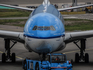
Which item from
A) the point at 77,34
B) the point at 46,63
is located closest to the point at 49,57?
the point at 46,63

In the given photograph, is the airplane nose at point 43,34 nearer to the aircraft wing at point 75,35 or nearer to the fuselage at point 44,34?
the fuselage at point 44,34

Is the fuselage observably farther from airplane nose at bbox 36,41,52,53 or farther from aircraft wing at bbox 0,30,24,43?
aircraft wing at bbox 0,30,24,43

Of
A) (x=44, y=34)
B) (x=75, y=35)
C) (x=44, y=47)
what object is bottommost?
(x=44, y=47)

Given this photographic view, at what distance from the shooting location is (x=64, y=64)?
23672 millimetres

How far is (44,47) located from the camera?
23.0m

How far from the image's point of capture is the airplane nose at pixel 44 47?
74.3ft

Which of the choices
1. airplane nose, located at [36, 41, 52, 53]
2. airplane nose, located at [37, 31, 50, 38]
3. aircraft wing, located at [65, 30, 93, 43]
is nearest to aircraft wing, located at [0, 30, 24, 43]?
airplane nose, located at [36, 41, 52, 53]

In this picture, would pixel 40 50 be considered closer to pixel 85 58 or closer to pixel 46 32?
pixel 46 32

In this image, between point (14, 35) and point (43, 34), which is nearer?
point (43, 34)

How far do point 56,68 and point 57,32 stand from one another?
3.02 metres

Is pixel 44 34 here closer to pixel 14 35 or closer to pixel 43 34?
pixel 43 34

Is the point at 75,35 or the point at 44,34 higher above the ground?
the point at 44,34

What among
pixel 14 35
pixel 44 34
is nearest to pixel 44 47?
pixel 44 34

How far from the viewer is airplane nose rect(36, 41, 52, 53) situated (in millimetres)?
22656
